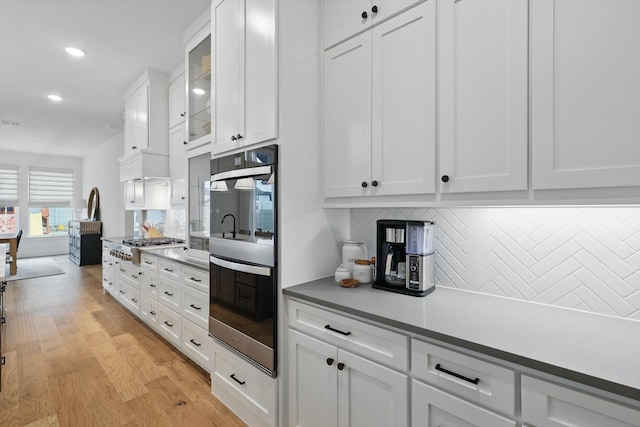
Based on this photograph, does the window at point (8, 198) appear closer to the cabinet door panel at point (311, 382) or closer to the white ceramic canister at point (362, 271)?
the cabinet door panel at point (311, 382)

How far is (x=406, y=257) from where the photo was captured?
5.33 ft

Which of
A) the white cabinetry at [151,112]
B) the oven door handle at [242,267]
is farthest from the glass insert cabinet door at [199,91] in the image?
the oven door handle at [242,267]

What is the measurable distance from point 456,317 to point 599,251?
642mm

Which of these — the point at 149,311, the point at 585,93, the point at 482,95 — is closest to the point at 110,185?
the point at 149,311

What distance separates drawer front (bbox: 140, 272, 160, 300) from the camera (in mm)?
3154

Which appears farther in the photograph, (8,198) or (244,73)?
(8,198)

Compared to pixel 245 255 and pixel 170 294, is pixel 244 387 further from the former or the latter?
pixel 170 294

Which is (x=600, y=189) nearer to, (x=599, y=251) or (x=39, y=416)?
(x=599, y=251)

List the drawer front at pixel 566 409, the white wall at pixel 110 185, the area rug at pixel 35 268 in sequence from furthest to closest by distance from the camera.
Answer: the white wall at pixel 110 185 → the area rug at pixel 35 268 → the drawer front at pixel 566 409

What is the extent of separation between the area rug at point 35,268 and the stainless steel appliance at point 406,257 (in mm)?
6864

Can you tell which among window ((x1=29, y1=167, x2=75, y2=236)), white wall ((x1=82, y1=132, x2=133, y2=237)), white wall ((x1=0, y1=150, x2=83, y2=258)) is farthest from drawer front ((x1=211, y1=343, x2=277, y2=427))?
window ((x1=29, y1=167, x2=75, y2=236))

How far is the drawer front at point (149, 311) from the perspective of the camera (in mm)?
3192

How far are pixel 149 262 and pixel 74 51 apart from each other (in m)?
2.26

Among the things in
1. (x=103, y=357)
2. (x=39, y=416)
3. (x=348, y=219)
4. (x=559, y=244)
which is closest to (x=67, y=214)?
(x=103, y=357)
